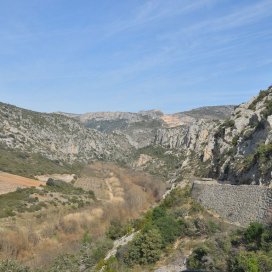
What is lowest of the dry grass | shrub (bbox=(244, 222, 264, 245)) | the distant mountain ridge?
the dry grass

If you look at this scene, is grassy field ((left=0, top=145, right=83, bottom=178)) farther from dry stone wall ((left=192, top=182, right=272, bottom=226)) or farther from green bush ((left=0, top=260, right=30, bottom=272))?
green bush ((left=0, top=260, right=30, bottom=272))

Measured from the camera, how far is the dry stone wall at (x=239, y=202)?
23931 mm

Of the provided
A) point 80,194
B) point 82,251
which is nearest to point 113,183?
point 80,194

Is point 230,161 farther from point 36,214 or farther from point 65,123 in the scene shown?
point 65,123

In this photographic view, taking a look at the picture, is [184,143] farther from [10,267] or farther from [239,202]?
A: [10,267]

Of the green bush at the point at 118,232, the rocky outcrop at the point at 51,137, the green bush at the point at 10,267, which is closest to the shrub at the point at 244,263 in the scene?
the green bush at the point at 10,267

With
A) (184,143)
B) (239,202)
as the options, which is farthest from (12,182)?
(184,143)

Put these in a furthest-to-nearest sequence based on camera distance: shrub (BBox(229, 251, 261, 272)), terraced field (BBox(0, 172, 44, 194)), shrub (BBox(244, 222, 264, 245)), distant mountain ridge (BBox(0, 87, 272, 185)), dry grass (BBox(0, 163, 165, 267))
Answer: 1. terraced field (BBox(0, 172, 44, 194))
2. dry grass (BBox(0, 163, 165, 267))
3. distant mountain ridge (BBox(0, 87, 272, 185))
4. shrub (BBox(244, 222, 264, 245))
5. shrub (BBox(229, 251, 261, 272))

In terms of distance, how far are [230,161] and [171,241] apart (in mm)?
16554

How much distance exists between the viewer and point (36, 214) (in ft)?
196

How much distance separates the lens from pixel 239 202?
1067 inches

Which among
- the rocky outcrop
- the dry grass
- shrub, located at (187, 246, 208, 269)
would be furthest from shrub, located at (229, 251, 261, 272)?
the rocky outcrop

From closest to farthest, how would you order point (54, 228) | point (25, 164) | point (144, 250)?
point (144, 250), point (54, 228), point (25, 164)

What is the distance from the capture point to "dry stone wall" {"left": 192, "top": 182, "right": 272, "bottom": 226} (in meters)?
23.9
